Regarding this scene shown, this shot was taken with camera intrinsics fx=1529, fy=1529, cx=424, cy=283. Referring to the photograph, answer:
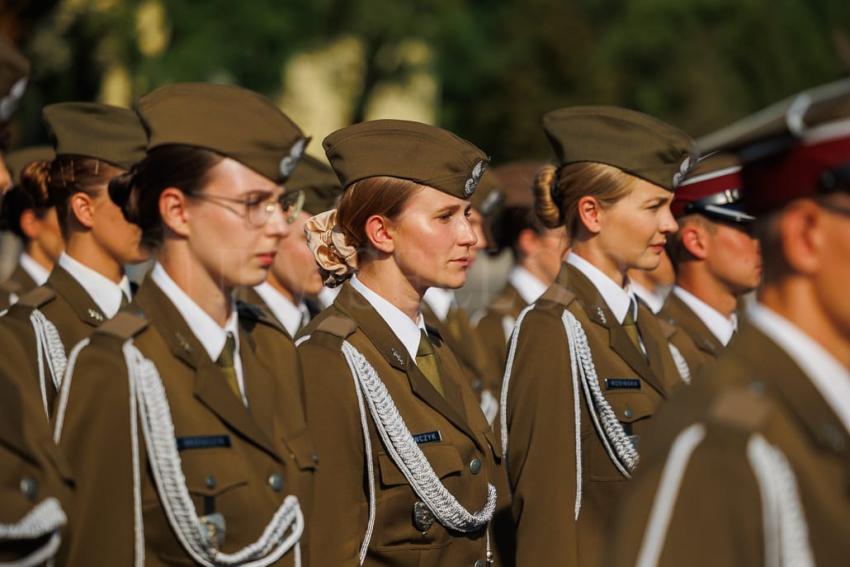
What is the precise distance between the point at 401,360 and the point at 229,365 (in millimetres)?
949

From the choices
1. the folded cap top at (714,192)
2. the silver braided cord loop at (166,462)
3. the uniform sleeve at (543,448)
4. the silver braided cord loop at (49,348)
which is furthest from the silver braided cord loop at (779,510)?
the folded cap top at (714,192)

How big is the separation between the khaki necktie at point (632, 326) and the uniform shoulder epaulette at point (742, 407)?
10.4 feet

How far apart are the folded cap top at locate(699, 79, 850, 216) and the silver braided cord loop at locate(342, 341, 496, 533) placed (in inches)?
83.1

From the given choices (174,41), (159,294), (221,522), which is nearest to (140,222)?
(159,294)

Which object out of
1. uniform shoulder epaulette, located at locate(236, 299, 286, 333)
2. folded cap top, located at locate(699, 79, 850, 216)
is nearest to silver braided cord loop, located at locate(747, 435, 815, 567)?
folded cap top, located at locate(699, 79, 850, 216)

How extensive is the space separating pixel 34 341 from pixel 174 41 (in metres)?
21.6

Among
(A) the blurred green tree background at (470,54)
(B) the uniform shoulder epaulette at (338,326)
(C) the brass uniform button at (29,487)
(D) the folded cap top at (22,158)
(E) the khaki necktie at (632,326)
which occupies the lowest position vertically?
(C) the brass uniform button at (29,487)

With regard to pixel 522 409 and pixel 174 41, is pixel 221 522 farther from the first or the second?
pixel 174 41

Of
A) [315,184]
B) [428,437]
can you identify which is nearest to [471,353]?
[315,184]

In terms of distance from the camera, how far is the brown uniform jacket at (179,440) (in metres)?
3.69

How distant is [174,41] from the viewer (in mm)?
26188

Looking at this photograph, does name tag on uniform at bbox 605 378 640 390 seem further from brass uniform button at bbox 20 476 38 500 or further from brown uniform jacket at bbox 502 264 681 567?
brass uniform button at bbox 20 476 38 500

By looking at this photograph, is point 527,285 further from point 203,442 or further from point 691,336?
point 203,442

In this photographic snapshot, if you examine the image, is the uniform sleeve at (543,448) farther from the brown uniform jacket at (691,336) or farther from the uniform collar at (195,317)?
the uniform collar at (195,317)
